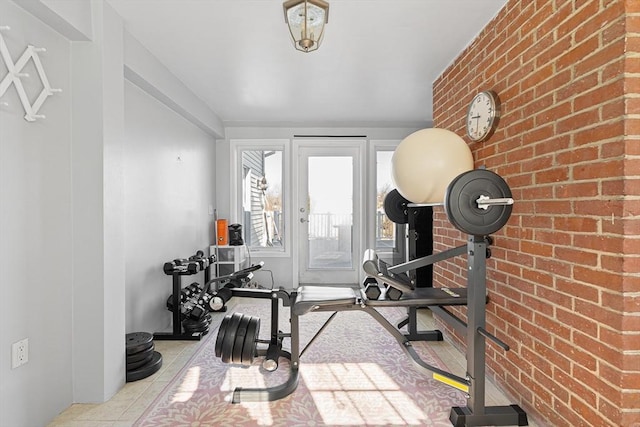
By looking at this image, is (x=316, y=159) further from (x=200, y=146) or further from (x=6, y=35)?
(x=6, y=35)

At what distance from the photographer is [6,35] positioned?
169 centimetres

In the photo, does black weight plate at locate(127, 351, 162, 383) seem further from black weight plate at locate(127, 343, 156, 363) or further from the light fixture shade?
the light fixture shade

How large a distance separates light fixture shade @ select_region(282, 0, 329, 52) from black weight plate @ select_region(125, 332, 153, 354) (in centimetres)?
220

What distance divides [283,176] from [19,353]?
12.8 feet

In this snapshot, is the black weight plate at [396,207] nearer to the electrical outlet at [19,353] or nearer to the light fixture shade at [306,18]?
the light fixture shade at [306,18]

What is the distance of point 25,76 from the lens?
5.72 feet

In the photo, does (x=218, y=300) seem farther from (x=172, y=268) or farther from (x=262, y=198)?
(x=262, y=198)

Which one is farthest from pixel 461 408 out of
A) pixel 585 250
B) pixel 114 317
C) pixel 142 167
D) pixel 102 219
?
pixel 142 167

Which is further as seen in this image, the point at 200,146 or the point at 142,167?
the point at 200,146

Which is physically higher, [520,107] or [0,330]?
[520,107]

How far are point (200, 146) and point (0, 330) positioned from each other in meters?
3.21

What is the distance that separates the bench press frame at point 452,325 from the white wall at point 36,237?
101cm

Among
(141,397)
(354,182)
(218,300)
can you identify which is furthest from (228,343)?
(354,182)

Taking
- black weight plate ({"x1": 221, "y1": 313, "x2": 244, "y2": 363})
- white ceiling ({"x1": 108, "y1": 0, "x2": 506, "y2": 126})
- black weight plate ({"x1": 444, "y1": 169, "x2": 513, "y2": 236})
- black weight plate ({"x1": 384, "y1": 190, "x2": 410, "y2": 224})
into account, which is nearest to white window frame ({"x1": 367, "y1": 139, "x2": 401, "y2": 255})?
white ceiling ({"x1": 108, "y1": 0, "x2": 506, "y2": 126})
